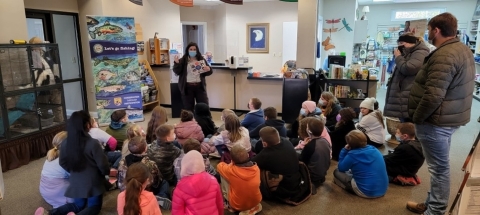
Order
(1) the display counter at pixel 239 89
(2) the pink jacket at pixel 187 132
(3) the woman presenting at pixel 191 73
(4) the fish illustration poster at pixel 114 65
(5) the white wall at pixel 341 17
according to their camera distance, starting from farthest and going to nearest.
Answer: (5) the white wall at pixel 341 17 → (1) the display counter at pixel 239 89 → (4) the fish illustration poster at pixel 114 65 → (3) the woman presenting at pixel 191 73 → (2) the pink jacket at pixel 187 132

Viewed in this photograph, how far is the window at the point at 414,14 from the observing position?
1027 cm

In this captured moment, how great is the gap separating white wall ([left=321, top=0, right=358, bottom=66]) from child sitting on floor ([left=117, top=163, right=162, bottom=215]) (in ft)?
24.7

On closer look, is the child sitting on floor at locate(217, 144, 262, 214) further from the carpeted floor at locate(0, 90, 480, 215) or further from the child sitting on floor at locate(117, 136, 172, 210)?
the child sitting on floor at locate(117, 136, 172, 210)

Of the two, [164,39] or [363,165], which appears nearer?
[363,165]

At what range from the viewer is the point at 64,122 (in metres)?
4.67

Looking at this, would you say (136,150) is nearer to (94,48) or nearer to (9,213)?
(9,213)

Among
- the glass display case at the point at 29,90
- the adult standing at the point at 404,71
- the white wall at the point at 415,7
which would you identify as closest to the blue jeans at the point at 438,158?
the adult standing at the point at 404,71

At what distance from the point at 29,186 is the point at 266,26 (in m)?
8.04

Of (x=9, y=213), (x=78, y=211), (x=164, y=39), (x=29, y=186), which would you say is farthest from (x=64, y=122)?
(x=164, y=39)

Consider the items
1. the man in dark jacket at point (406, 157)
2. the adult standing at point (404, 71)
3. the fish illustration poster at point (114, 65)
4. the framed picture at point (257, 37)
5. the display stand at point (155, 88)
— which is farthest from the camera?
the framed picture at point (257, 37)

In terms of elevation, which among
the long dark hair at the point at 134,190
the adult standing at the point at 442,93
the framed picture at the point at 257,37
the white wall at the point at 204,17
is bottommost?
the long dark hair at the point at 134,190

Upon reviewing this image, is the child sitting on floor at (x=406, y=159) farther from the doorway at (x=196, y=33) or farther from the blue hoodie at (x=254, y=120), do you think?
the doorway at (x=196, y=33)

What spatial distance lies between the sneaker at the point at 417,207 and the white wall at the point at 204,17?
8.57m

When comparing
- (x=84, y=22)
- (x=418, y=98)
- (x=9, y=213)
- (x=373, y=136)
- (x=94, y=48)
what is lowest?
(x=9, y=213)
